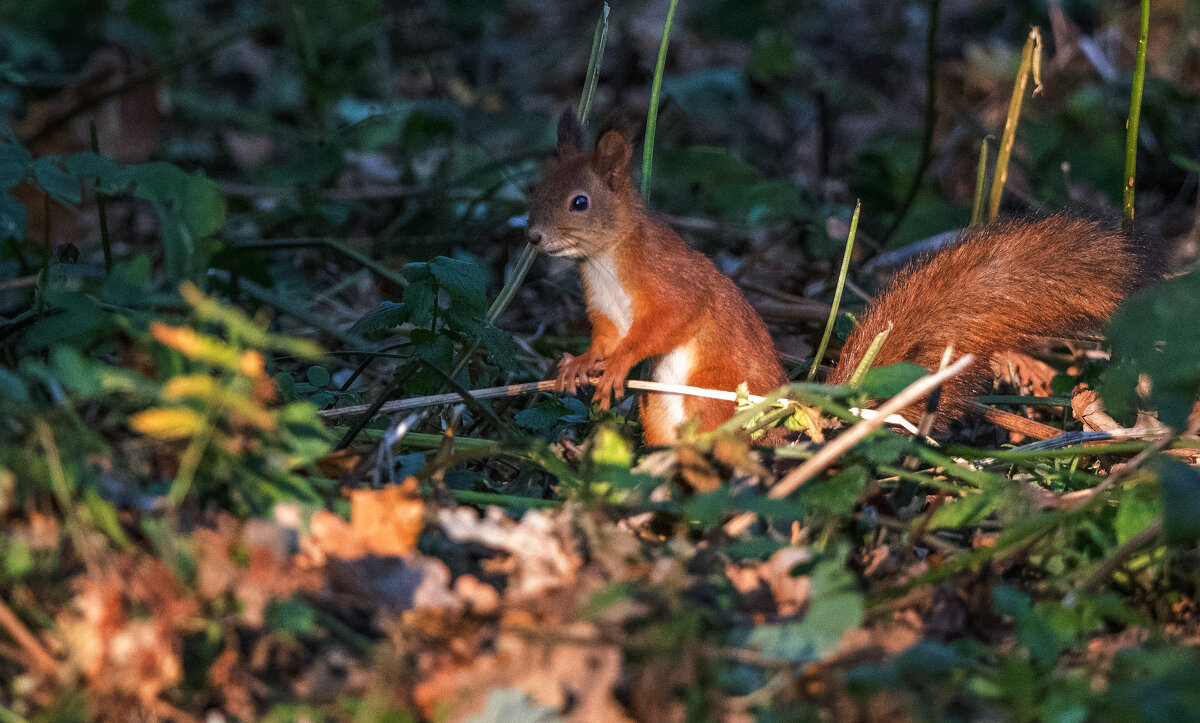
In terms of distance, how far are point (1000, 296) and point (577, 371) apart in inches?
38.6

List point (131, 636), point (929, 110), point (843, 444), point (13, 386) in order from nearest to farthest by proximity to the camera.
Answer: point (131, 636) < point (13, 386) < point (843, 444) < point (929, 110)

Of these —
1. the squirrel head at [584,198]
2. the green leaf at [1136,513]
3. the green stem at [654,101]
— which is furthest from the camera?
the squirrel head at [584,198]

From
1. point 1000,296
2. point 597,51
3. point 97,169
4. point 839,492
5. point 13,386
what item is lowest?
point 839,492

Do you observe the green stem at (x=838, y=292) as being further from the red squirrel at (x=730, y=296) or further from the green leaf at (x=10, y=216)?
the green leaf at (x=10, y=216)

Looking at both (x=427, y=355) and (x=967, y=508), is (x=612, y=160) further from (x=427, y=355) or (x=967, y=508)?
(x=967, y=508)

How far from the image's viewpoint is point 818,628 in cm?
134

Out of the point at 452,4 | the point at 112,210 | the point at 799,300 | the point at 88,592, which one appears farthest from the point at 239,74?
the point at 88,592

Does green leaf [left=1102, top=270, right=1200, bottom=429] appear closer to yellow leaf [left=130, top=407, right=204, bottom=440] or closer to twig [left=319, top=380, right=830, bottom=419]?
twig [left=319, top=380, right=830, bottom=419]

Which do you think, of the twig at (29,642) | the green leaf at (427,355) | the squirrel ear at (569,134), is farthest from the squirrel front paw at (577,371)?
the twig at (29,642)

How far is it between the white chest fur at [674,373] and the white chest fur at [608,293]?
14 cm

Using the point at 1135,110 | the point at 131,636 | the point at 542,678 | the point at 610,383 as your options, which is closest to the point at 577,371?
the point at 610,383

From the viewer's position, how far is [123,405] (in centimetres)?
161

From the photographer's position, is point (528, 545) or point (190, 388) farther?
point (528, 545)

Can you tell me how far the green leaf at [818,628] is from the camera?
133 cm
